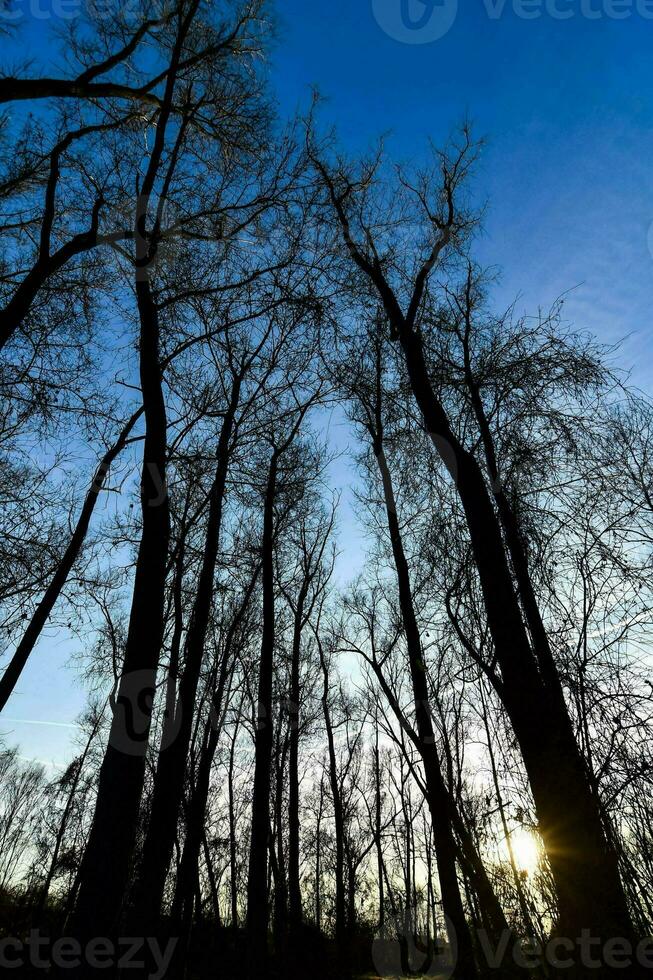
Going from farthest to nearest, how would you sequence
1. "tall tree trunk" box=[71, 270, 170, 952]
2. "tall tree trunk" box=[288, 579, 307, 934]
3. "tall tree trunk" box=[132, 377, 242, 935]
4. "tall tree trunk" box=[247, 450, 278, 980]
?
"tall tree trunk" box=[288, 579, 307, 934], "tall tree trunk" box=[247, 450, 278, 980], "tall tree trunk" box=[132, 377, 242, 935], "tall tree trunk" box=[71, 270, 170, 952]

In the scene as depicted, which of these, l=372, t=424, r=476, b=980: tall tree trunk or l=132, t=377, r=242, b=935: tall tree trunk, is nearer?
l=372, t=424, r=476, b=980: tall tree trunk

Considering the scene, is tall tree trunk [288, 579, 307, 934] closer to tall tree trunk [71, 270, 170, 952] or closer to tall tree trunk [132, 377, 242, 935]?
tall tree trunk [132, 377, 242, 935]

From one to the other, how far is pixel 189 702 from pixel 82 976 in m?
3.68

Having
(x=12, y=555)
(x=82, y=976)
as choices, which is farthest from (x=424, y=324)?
(x=82, y=976)

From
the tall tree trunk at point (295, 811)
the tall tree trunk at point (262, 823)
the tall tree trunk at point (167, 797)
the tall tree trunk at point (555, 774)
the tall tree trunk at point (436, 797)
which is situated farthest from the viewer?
the tall tree trunk at point (295, 811)

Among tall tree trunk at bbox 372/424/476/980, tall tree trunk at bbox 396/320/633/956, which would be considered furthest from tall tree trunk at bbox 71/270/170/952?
tall tree trunk at bbox 372/424/476/980

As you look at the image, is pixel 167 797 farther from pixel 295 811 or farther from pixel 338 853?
pixel 338 853

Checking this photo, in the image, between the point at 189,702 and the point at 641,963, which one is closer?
the point at 641,963

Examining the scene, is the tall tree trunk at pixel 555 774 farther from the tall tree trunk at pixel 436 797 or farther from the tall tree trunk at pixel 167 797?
the tall tree trunk at pixel 167 797

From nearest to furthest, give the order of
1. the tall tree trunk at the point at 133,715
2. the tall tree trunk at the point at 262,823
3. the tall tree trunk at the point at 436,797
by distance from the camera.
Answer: the tall tree trunk at the point at 133,715, the tall tree trunk at the point at 436,797, the tall tree trunk at the point at 262,823

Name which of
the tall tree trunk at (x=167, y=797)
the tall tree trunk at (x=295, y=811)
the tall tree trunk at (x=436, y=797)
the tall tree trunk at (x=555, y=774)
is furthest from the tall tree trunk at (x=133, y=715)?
the tall tree trunk at (x=295, y=811)

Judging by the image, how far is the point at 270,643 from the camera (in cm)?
967

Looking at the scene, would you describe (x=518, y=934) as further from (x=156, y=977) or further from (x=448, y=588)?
(x=156, y=977)

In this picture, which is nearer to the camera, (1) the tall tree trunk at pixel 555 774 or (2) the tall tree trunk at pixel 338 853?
(1) the tall tree trunk at pixel 555 774
